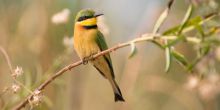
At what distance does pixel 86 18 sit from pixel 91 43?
209mm

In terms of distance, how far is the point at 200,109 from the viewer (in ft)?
9.25

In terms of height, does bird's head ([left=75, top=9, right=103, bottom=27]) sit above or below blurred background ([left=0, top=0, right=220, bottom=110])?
above

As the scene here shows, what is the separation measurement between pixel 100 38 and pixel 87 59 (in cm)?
11

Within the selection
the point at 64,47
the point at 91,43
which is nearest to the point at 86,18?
the point at 91,43

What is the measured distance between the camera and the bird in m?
2.38

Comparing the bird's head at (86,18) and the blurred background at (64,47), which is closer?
the bird's head at (86,18)

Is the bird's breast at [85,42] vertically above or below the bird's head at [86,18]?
below

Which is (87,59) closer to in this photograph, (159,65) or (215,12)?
(215,12)

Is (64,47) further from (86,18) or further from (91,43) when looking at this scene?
(86,18)

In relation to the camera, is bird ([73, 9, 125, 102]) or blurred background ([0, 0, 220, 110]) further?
A: blurred background ([0, 0, 220, 110])

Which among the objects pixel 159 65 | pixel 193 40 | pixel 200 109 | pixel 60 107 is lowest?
pixel 159 65

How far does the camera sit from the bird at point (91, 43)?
2377 mm

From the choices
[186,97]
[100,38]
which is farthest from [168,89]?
[100,38]

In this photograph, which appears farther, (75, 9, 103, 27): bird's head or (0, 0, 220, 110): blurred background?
(0, 0, 220, 110): blurred background
